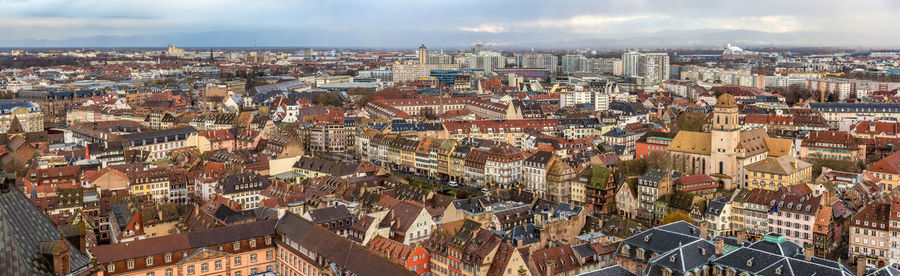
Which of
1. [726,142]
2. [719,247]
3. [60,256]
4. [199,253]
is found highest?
[60,256]

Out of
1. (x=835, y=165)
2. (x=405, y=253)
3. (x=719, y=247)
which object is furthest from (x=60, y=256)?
(x=835, y=165)

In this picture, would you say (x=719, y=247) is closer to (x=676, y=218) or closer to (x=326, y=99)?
(x=676, y=218)

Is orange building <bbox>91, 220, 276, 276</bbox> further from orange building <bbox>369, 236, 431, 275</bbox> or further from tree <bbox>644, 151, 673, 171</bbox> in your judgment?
tree <bbox>644, 151, 673, 171</bbox>

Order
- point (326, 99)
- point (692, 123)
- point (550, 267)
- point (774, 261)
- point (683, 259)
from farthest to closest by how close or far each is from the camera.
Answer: point (326, 99)
point (692, 123)
point (550, 267)
point (683, 259)
point (774, 261)

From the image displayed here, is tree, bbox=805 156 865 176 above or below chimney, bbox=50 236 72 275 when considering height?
below

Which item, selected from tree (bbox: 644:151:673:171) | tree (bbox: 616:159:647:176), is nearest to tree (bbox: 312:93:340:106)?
tree (bbox: 616:159:647:176)

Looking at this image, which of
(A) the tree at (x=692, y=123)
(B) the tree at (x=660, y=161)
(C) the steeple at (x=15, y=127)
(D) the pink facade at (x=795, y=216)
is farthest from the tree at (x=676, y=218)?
(C) the steeple at (x=15, y=127)

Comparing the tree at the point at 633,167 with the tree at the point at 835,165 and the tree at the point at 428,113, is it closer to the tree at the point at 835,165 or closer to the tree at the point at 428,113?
the tree at the point at 835,165

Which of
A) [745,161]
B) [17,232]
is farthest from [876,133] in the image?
[17,232]
